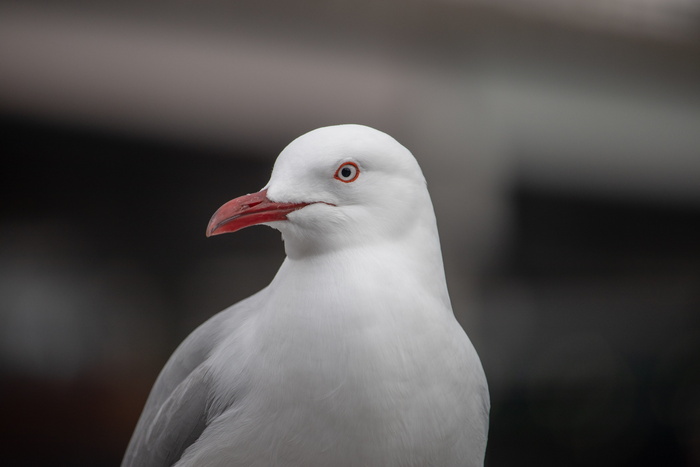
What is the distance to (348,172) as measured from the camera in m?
0.65

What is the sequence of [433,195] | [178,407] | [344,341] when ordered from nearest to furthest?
1. [344,341]
2. [178,407]
3. [433,195]

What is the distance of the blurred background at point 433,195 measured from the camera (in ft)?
5.36

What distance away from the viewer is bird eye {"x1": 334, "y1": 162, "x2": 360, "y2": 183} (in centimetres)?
64

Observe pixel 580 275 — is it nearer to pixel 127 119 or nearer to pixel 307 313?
pixel 127 119

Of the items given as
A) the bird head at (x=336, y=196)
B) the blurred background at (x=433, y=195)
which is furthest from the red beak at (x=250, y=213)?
the blurred background at (x=433, y=195)

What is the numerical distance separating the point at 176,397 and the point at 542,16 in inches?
60.2

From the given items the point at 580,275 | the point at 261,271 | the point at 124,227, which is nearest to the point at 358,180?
the point at 261,271

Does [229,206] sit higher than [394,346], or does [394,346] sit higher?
[229,206]

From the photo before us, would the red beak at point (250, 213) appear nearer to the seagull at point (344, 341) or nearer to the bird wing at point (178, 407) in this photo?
the seagull at point (344, 341)

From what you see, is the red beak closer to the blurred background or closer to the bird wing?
the bird wing

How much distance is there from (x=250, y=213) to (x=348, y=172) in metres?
0.10

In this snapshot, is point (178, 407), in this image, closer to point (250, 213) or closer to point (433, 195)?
point (250, 213)

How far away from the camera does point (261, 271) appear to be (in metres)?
1.57

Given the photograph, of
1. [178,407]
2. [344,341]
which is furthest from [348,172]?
[178,407]
